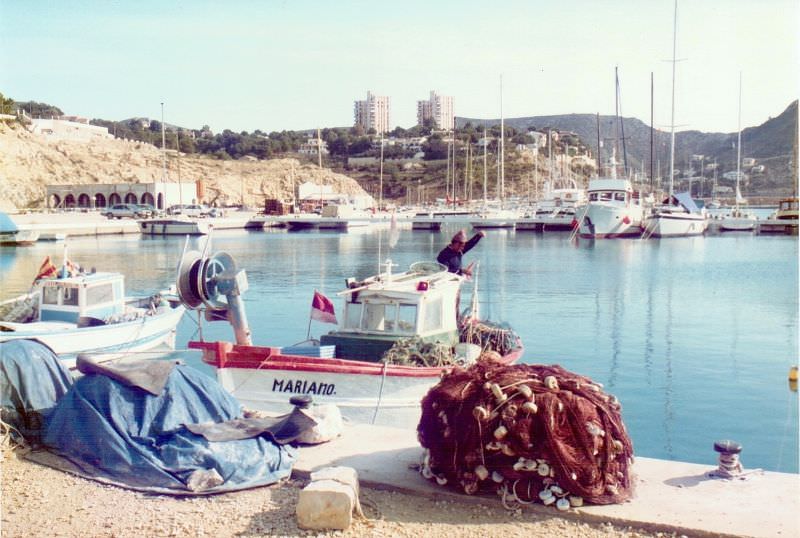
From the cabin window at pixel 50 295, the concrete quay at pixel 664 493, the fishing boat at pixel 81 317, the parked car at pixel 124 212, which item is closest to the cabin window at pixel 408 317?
the concrete quay at pixel 664 493

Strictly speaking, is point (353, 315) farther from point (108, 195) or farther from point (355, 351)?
point (108, 195)

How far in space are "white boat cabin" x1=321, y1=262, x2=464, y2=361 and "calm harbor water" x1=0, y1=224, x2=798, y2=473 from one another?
3.45 metres

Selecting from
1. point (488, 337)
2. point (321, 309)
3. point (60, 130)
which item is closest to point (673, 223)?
point (488, 337)

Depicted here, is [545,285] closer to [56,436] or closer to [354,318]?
[354,318]

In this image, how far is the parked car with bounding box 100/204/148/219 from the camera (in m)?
88.9

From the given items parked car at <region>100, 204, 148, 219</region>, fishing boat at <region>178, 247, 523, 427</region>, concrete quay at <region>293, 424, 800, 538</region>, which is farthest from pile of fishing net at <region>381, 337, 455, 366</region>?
parked car at <region>100, 204, 148, 219</region>

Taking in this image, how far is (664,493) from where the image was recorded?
702 centimetres

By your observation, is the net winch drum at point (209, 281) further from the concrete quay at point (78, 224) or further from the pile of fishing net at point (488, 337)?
the concrete quay at point (78, 224)

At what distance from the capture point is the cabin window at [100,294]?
2081cm

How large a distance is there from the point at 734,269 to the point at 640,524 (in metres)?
42.4

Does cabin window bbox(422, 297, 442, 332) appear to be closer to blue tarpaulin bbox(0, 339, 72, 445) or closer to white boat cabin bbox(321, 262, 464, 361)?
white boat cabin bbox(321, 262, 464, 361)

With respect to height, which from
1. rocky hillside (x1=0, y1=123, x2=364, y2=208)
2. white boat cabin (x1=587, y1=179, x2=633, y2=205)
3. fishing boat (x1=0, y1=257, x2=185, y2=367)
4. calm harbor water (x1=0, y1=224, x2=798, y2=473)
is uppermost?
rocky hillside (x1=0, y1=123, x2=364, y2=208)

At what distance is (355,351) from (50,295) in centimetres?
1068

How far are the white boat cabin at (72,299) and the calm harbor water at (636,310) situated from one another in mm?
3307
